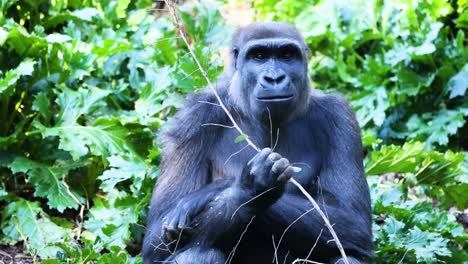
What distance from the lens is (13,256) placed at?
764 centimetres

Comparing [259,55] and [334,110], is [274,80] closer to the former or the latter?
[259,55]

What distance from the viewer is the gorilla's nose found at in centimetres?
592

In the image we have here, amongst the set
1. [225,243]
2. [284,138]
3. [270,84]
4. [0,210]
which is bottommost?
[0,210]

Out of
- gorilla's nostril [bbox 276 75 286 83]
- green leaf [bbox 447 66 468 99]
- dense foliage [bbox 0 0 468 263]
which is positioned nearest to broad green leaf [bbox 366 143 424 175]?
dense foliage [bbox 0 0 468 263]

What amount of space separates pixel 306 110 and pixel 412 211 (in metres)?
1.53

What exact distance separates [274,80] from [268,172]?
0.70 meters

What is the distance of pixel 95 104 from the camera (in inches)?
324

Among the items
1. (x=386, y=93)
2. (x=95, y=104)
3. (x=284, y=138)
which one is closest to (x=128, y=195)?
(x=95, y=104)

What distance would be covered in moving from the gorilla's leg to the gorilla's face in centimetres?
92

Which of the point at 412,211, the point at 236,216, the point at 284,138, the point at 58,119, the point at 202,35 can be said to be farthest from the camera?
the point at 202,35

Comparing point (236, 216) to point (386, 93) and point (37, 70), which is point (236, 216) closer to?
point (37, 70)

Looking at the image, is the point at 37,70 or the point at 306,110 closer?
the point at 306,110

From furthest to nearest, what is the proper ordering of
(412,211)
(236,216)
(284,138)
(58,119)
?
(58,119) → (412,211) → (284,138) → (236,216)

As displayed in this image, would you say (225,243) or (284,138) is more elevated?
(284,138)
